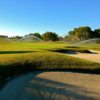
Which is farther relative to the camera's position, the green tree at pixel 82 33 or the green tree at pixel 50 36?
the green tree at pixel 50 36

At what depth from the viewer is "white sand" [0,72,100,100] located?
436 inches

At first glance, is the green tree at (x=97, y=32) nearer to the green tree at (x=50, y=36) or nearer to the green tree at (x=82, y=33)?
the green tree at (x=82, y=33)

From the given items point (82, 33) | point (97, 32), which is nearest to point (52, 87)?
point (82, 33)

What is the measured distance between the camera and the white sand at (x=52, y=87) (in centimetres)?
1109

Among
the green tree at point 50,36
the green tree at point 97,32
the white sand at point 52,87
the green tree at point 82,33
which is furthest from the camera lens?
the green tree at point 50,36

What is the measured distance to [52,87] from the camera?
40.2 feet

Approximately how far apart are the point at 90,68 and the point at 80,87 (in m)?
4.85

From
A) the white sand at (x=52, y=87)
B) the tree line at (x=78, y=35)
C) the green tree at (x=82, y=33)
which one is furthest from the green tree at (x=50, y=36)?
the white sand at (x=52, y=87)

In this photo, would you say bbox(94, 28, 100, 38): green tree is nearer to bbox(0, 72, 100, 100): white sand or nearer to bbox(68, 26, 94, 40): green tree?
bbox(68, 26, 94, 40): green tree

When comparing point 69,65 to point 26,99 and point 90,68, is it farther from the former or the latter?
point 26,99

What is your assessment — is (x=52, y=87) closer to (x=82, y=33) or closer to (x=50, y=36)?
(x=82, y=33)

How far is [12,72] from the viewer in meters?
14.9

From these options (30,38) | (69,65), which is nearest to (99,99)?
(69,65)

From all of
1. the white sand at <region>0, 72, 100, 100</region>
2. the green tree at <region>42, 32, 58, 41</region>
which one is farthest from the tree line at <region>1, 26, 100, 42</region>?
the white sand at <region>0, 72, 100, 100</region>
